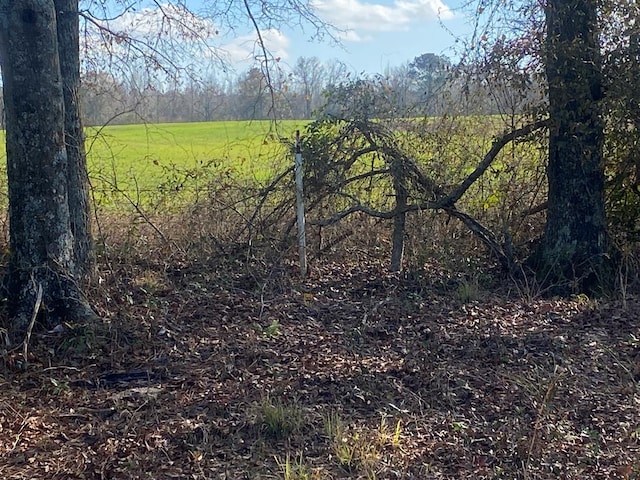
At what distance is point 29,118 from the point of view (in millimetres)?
5195

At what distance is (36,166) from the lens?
5.25 meters

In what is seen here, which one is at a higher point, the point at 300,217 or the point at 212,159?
the point at 212,159

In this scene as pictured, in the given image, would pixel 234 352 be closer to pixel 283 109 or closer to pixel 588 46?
pixel 283 109

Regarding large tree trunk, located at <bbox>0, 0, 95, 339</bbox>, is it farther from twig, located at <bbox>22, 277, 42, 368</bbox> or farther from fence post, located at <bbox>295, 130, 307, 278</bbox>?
fence post, located at <bbox>295, 130, 307, 278</bbox>

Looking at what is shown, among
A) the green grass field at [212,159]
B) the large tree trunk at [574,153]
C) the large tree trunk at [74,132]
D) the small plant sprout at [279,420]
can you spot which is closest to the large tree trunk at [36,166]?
the large tree trunk at [74,132]

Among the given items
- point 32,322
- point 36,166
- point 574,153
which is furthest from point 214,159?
point 574,153

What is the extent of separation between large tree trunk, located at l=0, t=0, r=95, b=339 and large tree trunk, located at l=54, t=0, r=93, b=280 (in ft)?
2.21

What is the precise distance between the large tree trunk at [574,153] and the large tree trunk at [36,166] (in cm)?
492

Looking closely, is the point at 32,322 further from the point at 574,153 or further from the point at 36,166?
the point at 574,153

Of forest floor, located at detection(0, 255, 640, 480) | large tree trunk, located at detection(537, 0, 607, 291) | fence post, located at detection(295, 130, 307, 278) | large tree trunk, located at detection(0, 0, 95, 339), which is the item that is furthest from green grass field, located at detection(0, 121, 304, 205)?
large tree trunk, located at detection(537, 0, 607, 291)

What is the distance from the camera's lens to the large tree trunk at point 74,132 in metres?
6.29

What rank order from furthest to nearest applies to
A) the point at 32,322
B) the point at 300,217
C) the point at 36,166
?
1. the point at 300,217
2. the point at 36,166
3. the point at 32,322

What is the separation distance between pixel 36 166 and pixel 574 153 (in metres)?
5.35

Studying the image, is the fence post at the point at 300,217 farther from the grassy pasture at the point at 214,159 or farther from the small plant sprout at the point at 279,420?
the small plant sprout at the point at 279,420
